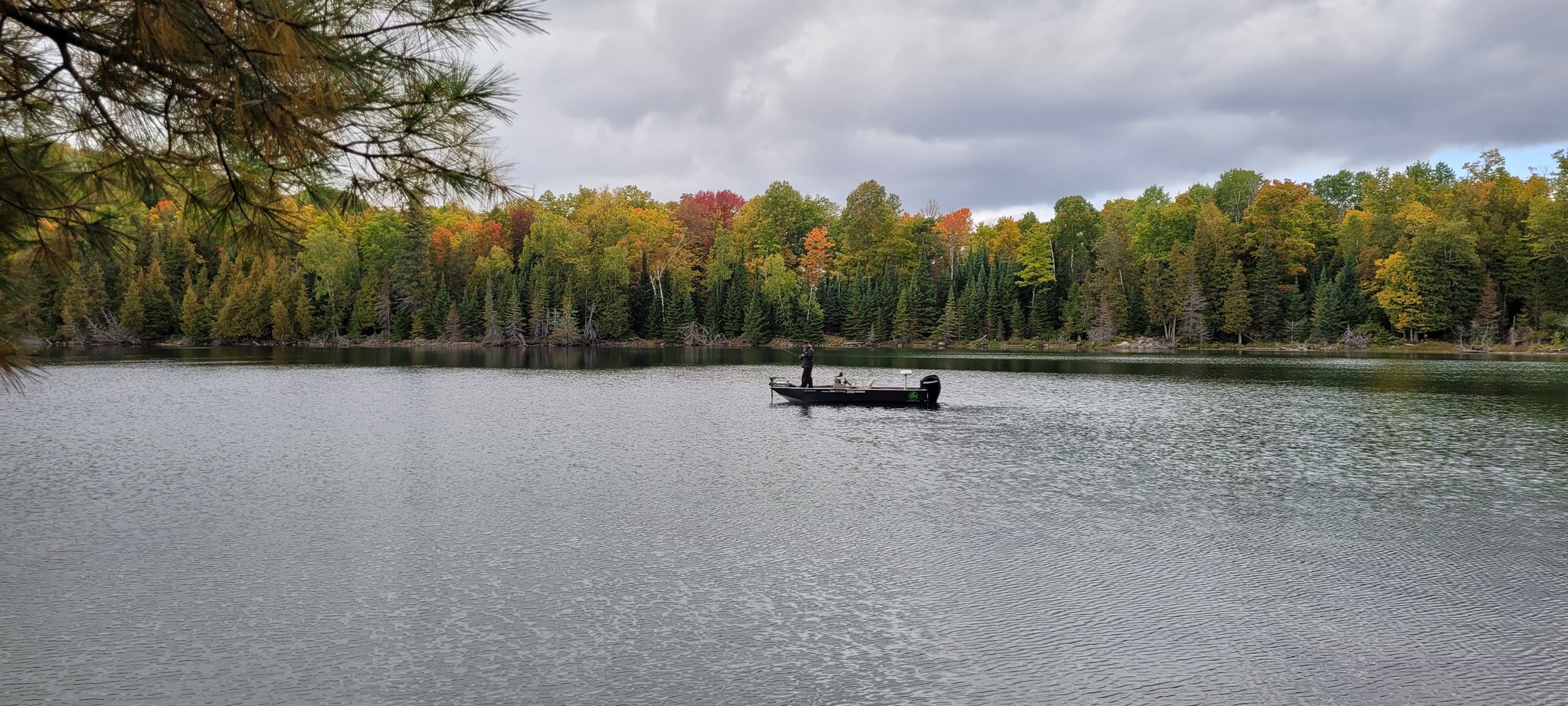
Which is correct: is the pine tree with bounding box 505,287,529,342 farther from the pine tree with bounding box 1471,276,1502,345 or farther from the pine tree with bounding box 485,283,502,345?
the pine tree with bounding box 1471,276,1502,345

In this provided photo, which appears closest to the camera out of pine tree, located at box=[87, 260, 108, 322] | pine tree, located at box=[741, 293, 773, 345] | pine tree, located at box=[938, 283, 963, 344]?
pine tree, located at box=[87, 260, 108, 322]

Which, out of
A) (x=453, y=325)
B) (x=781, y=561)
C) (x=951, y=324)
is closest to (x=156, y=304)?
(x=453, y=325)

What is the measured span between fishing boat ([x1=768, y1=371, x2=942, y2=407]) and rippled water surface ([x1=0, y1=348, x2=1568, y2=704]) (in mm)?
4493

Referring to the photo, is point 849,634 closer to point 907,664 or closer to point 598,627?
point 907,664

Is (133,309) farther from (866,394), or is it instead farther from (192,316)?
(866,394)

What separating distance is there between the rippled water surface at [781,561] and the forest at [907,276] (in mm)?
61920

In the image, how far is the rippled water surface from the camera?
335 inches

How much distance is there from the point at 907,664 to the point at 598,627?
3431 mm

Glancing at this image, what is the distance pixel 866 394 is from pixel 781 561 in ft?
67.3

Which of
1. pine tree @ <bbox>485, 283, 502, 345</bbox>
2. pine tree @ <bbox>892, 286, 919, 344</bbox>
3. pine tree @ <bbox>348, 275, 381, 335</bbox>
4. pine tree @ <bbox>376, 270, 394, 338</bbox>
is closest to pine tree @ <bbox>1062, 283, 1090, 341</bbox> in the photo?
pine tree @ <bbox>892, 286, 919, 344</bbox>

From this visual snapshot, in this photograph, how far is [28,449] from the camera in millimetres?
21391

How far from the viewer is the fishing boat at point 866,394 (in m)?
32.2

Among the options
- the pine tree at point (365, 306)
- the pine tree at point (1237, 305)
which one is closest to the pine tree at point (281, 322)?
the pine tree at point (365, 306)

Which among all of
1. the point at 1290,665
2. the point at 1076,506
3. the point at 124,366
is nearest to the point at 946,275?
the point at 124,366
